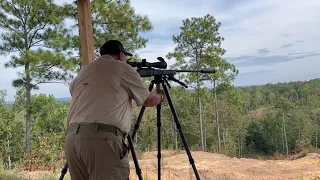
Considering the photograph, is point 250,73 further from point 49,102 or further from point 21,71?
point 49,102

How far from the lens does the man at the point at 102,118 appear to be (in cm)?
152

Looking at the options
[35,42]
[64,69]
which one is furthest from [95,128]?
[35,42]

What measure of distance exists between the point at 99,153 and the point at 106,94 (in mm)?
246

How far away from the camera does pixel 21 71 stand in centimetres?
983

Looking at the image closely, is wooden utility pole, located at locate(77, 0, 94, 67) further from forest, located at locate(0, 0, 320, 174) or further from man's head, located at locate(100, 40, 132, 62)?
forest, located at locate(0, 0, 320, 174)

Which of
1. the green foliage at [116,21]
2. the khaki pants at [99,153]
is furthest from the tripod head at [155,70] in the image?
the green foliage at [116,21]

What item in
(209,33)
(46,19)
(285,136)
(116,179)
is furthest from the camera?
(285,136)

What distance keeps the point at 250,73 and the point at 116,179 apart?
5144 millimetres

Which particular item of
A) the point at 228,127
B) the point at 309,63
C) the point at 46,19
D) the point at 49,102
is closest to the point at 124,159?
the point at 309,63

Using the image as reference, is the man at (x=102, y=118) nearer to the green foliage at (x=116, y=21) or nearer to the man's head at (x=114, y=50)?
the man's head at (x=114, y=50)

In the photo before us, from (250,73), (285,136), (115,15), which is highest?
(115,15)

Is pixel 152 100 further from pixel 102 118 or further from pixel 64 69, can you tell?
pixel 64 69

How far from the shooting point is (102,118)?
4.99 ft

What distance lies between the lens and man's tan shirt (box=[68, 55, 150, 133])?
60.7 inches
